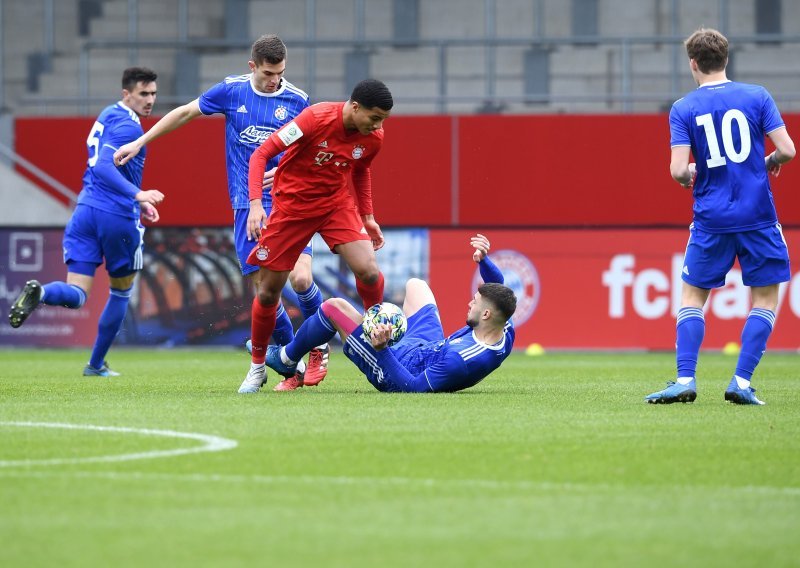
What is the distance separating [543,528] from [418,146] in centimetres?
1699

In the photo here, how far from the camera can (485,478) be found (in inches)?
196

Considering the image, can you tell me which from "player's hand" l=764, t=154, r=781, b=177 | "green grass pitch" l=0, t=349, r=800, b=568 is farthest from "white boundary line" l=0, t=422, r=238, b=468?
"player's hand" l=764, t=154, r=781, b=177

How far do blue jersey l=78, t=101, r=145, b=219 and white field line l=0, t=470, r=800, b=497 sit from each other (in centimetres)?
543

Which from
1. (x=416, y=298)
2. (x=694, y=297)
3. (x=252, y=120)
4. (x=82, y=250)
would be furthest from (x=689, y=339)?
(x=82, y=250)

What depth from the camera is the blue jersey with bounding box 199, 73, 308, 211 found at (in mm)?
9078

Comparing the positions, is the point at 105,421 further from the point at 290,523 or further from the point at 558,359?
the point at 558,359

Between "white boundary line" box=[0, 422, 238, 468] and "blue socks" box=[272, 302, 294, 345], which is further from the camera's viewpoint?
"blue socks" box=[272, 302, 294, 345]

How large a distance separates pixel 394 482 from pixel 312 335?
358 centimetres

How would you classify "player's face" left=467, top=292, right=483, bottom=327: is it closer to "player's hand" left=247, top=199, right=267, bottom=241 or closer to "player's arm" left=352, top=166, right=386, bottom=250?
"player's arm" left=352, top=166, right=386, bottom=250

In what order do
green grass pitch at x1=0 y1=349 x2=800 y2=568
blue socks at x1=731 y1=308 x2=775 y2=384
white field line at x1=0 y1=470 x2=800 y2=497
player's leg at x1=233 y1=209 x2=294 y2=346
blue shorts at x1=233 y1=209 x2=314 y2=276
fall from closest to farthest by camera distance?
green grass pitch at x1=0 y1=349 x2=800 y2=568 < white field line at x1=0 y1=470 x2=800 y2=497 < blue socks at x1=731 y1=308 x2=775 y2=384 < player's leg at x1=233 y1=209 x2=294 y2=346 < blue shorts at x1=233 y1=209 x2=314 y2=276

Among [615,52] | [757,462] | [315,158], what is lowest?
[757,462]

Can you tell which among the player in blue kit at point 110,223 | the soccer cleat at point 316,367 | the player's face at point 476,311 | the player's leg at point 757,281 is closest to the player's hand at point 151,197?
the player in blue kit at point 110,223

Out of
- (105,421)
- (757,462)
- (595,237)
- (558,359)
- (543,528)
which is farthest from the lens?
(595,237)

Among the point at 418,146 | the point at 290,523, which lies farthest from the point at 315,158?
the point at 418,146
